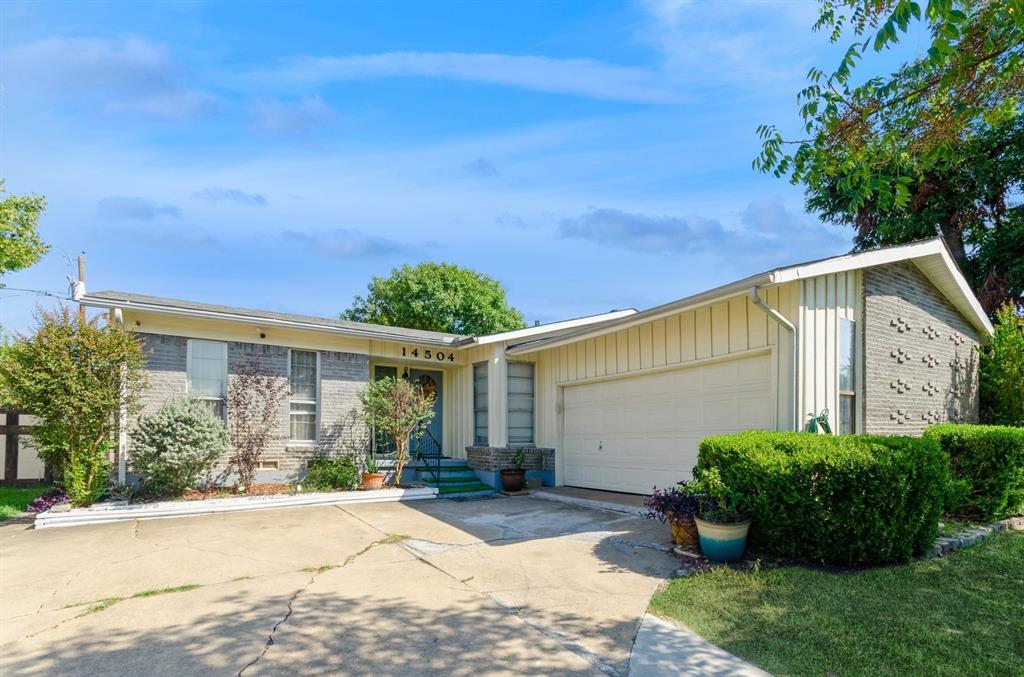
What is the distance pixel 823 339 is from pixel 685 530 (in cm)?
361

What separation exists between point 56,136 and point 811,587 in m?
12.6

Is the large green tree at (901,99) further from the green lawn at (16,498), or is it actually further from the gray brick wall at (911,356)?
the green lawn at (16,498)

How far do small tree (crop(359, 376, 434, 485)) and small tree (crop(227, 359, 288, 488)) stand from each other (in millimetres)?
1722

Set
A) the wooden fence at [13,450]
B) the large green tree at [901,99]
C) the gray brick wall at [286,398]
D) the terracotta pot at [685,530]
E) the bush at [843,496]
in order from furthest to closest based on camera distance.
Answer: the wooden fence at [13,450] → the gray brick wall at [286,398] → the terracotta pot at [685,530] → the bush at [843,496] → the large green tree at [901,99]

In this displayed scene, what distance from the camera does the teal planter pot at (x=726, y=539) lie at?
585cm

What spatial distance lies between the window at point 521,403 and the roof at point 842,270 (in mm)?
836

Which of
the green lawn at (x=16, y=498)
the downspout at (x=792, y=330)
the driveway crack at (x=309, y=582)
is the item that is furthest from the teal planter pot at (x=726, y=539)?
the green lawn at (x=16, y=498)

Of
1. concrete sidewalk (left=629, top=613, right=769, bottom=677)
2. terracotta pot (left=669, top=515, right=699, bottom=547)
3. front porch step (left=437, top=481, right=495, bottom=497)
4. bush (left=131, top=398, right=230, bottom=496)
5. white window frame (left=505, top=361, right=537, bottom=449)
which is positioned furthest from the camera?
white window frame (left=505, top=361, right=537, bottom=449)

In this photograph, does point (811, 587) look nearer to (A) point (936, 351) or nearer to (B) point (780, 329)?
(B) point (780, 329)

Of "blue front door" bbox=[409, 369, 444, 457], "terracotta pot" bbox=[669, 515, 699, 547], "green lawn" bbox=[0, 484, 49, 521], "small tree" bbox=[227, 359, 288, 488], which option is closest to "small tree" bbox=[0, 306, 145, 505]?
"small tree" bbox=[227, 359, 288, 488]

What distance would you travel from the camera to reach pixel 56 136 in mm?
9836

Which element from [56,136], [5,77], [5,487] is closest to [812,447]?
[56,136]

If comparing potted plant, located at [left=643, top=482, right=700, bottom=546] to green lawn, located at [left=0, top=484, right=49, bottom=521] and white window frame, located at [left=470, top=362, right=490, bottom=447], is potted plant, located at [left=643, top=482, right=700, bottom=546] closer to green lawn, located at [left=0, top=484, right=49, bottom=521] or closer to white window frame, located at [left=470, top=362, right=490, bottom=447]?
white window frame, located at [left=470, top=362, right=490, bottom=447]

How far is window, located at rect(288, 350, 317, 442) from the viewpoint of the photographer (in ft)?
38.1
